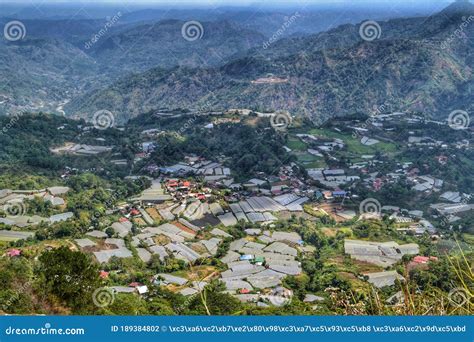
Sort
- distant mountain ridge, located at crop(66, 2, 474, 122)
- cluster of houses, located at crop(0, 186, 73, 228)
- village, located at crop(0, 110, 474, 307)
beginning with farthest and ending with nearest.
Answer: distant mountain ridge, located at crop(66, 2, 474, 122) → cluster of houses, located at crop(0, 186, 73, 228) → village, located at crop(0, 110, 474, 307)

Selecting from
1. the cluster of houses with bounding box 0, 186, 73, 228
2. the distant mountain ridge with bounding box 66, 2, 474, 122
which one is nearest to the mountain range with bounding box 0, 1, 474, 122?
the distant mountain ridge with bounding box 66, 2, 474, 122

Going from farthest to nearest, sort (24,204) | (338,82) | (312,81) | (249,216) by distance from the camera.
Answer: (312,81) → (338,82) → (24,204) → (249,216)

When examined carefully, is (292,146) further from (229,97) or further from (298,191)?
(229,97)

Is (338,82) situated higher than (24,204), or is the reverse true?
(338,82)

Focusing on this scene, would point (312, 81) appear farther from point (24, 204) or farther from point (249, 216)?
point (24, 204)

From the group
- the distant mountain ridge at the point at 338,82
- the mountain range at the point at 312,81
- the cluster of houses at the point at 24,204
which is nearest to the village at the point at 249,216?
the cluster of houses at the point at 24,204

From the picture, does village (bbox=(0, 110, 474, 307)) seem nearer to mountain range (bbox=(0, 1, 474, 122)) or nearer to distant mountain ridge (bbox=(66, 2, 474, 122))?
mountain range (bbox=(0, 1, 474, 122))

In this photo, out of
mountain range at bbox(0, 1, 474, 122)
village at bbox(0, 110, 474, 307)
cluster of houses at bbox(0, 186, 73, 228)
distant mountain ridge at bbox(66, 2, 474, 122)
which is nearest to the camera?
village at bbox(0, 110, 474, 307)

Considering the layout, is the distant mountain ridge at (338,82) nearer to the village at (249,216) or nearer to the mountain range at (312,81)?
the mountain range at (312,81)

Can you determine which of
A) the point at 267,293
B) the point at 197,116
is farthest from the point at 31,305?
the point at 197,116

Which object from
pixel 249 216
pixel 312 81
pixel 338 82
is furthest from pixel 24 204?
pixel 312 81

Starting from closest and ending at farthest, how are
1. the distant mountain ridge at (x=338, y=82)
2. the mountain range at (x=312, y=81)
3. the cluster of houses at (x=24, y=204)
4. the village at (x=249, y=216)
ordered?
the village at (x=249, y=216)
the cluster of houses at (x=24, y=204)
the distant mountain ridge at (x=338, y=82)
the mountain range at (x=312, y=81)
